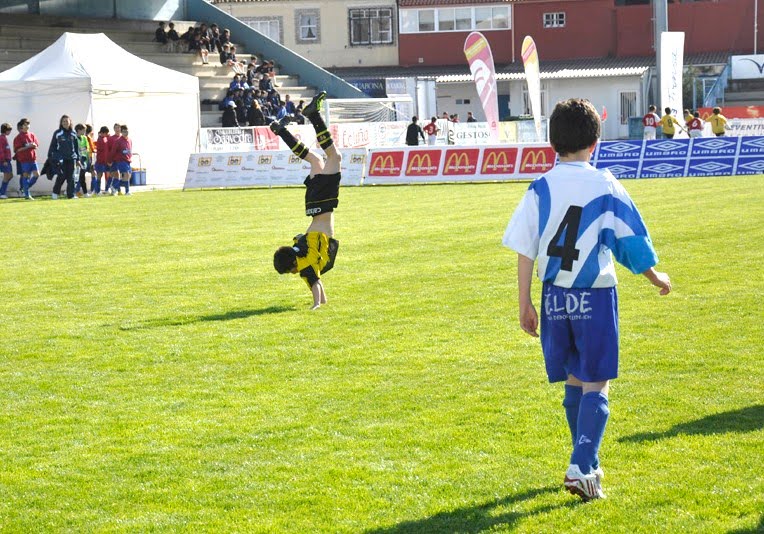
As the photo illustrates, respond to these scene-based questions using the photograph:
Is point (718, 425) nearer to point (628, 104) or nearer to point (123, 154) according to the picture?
point (123, 154)

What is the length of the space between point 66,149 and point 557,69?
3953 centimetres

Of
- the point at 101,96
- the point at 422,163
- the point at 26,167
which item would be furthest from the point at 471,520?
the point at 101,96

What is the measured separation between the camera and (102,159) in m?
29.5

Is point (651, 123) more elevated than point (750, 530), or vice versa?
point (651, 123)

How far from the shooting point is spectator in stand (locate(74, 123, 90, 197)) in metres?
28.2

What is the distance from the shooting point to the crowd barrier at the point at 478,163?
1141 inches

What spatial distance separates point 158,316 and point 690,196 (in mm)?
13752

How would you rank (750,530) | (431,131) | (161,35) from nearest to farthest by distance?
(750,530)
(431,131)
(161,35)

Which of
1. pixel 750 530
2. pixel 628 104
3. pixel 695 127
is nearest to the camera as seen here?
pixel 750 530

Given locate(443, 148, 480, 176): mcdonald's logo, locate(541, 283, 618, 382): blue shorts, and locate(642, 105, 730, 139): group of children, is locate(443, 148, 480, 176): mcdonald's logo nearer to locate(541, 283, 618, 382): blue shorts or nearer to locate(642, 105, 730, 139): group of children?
locate(642, 105, 730, 139): group of children

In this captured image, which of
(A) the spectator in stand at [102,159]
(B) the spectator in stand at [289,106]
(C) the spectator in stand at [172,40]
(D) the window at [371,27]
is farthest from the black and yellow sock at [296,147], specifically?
(D) the window at [371,27]

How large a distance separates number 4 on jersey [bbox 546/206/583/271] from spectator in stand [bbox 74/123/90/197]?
24382 mm

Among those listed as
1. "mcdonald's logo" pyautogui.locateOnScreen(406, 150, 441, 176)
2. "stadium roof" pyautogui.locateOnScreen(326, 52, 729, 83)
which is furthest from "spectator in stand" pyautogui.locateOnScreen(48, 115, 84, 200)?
"stadium roof" pyautogui.locateOnScreen(326, 52, 729, 83)

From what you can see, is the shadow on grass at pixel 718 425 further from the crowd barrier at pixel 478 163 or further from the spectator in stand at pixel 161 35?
the spectator in stand at pixel 161 35
